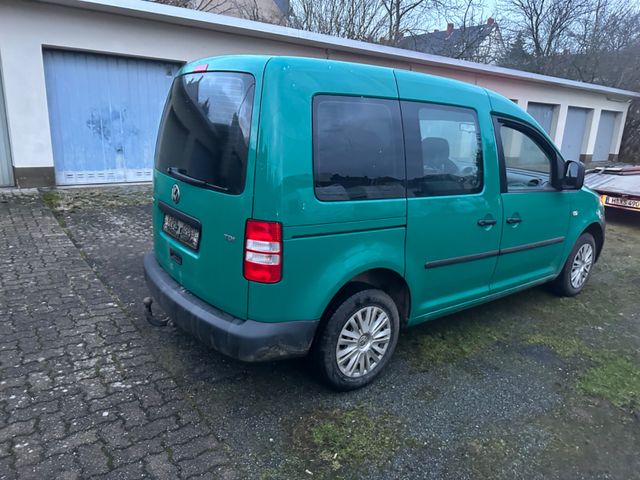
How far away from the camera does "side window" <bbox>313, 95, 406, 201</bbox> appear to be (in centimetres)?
249

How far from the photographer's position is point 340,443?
2.43 meters

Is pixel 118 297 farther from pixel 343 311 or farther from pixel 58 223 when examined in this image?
pixel 58 223

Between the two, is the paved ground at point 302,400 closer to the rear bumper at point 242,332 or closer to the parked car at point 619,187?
the rear bumper at point 242,332

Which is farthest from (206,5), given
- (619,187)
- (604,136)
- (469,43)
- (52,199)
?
(604,136)

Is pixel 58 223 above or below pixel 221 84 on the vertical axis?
below

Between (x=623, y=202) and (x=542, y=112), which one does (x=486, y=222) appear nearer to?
(x=623, y=202)

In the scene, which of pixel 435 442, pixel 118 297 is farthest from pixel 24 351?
pixel 435 442

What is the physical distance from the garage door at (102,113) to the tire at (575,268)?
755 centimetres

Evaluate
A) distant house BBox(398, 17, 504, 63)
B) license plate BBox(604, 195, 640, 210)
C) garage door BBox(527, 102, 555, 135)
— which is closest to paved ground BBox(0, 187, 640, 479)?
license plate BBox(604, 195, 640, 210)

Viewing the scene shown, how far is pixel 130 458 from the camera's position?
2217 mm

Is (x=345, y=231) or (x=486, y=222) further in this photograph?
(x=486, y=222)

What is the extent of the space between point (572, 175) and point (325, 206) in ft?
8.83

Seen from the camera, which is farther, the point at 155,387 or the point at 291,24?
the point at 291,24

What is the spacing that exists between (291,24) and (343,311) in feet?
53.6
